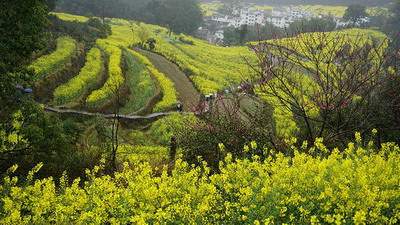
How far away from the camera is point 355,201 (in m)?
9.10

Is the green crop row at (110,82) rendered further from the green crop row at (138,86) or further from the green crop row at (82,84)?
the green crop row at (138,86)

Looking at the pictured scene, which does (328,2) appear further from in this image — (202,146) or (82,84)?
(202,146)

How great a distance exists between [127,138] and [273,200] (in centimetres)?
1715

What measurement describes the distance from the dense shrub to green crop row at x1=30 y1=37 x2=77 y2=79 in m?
18.8

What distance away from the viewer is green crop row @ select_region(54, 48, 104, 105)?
28.5 m

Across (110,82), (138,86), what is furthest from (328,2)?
(110,82)

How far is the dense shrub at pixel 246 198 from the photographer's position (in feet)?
29.4

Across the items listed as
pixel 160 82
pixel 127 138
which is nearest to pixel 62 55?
pixel 160 82

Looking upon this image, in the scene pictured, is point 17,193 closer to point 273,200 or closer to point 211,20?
point 273,200

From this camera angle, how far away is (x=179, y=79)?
42.1 m

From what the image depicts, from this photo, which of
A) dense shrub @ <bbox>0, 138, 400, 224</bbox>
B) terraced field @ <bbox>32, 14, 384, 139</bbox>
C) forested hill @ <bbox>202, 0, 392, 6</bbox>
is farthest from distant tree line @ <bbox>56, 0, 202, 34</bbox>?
dense shrub @ <bbox>0, 138, 400, 224</bbox>

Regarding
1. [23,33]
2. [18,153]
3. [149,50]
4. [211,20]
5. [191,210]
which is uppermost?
[23,33]

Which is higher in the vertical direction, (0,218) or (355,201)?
(355,201)

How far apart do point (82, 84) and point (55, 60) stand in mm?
3440
